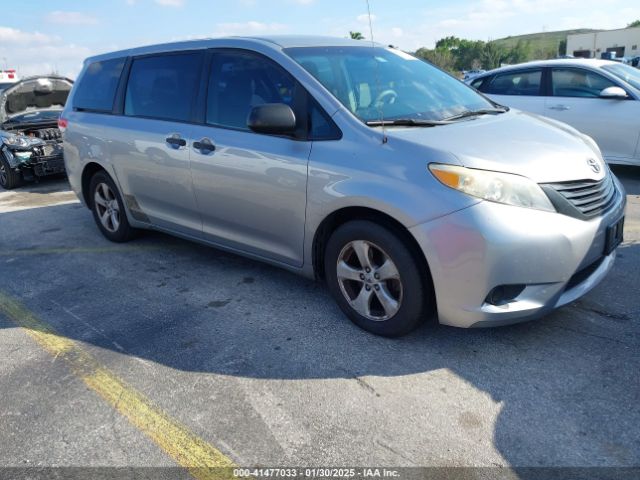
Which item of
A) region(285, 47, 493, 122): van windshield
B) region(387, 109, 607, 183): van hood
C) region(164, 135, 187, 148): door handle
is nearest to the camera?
region(387, 109, 607, 183): van hood

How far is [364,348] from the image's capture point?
3.12 m

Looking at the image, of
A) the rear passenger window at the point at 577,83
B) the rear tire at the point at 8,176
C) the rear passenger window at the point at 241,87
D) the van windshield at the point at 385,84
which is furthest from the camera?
the rear tire at the point at 8,176

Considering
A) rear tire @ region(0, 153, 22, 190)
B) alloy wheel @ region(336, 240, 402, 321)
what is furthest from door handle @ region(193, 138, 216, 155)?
rear tire @ region(0, 153, 22, 190)

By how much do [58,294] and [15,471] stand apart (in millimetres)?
2087

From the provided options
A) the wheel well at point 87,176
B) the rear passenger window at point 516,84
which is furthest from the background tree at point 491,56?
the wheel well at point 87,176

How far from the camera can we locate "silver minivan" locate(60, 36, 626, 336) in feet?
8.89

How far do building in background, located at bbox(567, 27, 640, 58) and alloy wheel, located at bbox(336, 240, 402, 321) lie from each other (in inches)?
2791

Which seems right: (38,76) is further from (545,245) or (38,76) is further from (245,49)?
(545,245)

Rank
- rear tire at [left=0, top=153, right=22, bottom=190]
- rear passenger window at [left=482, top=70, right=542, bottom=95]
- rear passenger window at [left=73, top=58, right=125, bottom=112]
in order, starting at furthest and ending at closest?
1. rear tire at [left=0, top=153, right=22, bottom=190]
2. rear passenger window at [left=482, top=70, right=542, bottom=95]
3. rear passenger window at [left=73, top=58, right=125, bottom=112]

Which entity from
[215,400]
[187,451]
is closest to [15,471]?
[187,451]

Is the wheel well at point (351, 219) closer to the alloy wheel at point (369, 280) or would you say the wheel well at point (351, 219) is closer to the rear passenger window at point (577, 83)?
the alloy wheel at point (369, 280)

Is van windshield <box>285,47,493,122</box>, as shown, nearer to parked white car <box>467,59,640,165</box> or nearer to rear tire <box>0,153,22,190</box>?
parked white car <box>467,59,640,165</box>

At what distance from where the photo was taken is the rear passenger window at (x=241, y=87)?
350 cm

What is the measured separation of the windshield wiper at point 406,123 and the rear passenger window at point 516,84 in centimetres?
484
